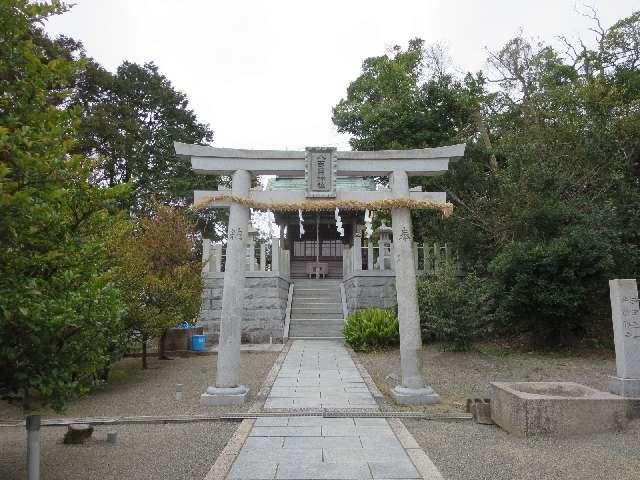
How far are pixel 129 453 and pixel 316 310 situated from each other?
40.6 ft

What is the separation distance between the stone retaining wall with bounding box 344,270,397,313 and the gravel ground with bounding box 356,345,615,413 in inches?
129

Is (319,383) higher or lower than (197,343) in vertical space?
lower

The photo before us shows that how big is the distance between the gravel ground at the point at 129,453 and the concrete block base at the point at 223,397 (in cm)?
99

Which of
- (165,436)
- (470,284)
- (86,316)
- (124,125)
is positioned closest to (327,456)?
(165,436)

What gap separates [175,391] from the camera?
343 inches

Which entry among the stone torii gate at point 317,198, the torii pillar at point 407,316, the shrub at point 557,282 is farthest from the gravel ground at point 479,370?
the stone torii gate at point 317,198

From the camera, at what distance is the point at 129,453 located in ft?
17.3

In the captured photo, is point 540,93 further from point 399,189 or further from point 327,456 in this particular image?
point 327,456

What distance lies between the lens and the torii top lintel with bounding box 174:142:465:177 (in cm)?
790

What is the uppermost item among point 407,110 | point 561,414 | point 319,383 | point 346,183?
point 407,110

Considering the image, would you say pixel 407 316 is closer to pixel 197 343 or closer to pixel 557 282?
pixel 557 282

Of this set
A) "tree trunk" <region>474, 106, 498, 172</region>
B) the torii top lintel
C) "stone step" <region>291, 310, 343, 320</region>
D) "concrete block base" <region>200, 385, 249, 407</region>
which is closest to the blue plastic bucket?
"stone step" <region>291, 310, 343, 320</region>

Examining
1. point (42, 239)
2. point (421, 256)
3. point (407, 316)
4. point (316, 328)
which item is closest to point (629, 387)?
point (407, 316)

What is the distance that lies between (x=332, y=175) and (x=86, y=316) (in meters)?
4.75
